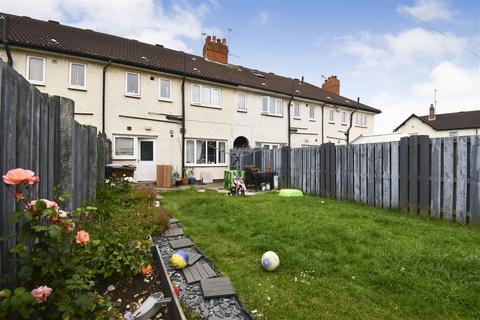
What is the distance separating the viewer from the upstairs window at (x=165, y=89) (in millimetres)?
14703

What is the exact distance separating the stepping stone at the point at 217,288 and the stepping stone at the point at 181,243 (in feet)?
4.25

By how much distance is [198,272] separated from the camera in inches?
142

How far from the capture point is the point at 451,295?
2916 millimetres

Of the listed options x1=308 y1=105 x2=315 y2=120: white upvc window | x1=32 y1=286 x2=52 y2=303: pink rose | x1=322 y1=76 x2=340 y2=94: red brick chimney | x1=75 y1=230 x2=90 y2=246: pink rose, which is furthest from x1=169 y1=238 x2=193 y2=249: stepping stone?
x1=322 y1=76 x2=340 y2=94: red brick chimney

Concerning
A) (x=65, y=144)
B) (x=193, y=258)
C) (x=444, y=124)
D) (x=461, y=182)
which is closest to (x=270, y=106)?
(x=461, y=182)

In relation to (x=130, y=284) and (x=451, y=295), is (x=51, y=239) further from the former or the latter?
(x=451, y=295)

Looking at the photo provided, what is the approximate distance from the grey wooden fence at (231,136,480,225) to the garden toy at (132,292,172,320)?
251 inches

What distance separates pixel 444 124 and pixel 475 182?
3556 centimetres

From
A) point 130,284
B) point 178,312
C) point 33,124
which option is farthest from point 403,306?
point 33,124

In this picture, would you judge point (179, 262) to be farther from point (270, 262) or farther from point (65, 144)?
point (65, 144)

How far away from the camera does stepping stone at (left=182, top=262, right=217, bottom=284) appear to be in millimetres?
3443

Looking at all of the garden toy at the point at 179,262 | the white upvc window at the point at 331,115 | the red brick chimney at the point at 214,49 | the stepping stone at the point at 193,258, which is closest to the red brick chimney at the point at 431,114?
the white upvc window at the point at 331,115

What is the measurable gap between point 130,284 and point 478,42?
13.7m

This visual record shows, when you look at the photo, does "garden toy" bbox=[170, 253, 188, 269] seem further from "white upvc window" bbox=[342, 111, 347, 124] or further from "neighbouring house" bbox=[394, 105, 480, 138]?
"neighbouring house" bbox=[394, 105, 480, 138]
